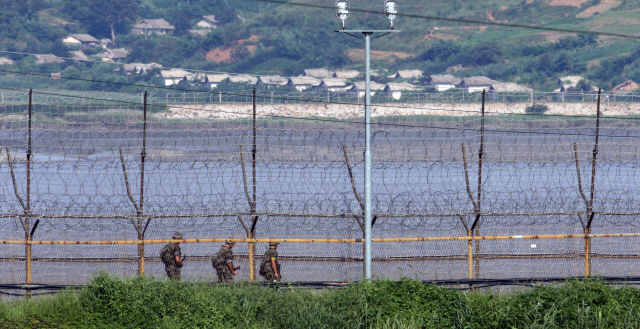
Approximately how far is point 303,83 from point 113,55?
47.0 meters

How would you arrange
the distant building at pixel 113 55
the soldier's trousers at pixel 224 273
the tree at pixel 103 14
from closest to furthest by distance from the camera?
the soldier's trousers at pixel 224 273 < the distant building at pixel 113 55 < the tree at pixel 103 14

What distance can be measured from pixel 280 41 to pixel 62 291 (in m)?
124

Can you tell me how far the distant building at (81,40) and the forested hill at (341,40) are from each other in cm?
244

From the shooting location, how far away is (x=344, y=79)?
11062 cm

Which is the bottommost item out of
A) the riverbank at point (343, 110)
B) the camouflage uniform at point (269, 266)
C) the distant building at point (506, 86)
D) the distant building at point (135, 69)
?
the camouflage uniform at point (269, 266)

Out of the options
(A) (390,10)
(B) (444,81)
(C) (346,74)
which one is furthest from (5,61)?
(A) (390,10)

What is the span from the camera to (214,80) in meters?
112

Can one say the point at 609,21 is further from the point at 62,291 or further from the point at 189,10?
the point at 62,291

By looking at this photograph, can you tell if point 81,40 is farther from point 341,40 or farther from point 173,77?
point 341,40

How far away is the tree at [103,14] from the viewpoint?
499 ft

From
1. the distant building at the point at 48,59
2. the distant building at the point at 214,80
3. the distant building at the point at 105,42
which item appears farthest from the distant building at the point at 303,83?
the distant building at the point at 105,42

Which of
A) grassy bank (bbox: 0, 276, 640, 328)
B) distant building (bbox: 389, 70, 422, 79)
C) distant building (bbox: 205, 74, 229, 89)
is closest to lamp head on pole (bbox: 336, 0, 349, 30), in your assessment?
grassy bank (bbox: 0, 276, 640, 328)

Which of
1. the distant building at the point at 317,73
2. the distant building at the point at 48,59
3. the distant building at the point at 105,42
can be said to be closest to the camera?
the distant building at the point at 317,73

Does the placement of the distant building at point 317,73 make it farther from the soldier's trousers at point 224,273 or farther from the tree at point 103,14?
the soldier's trousers at point 224,273
